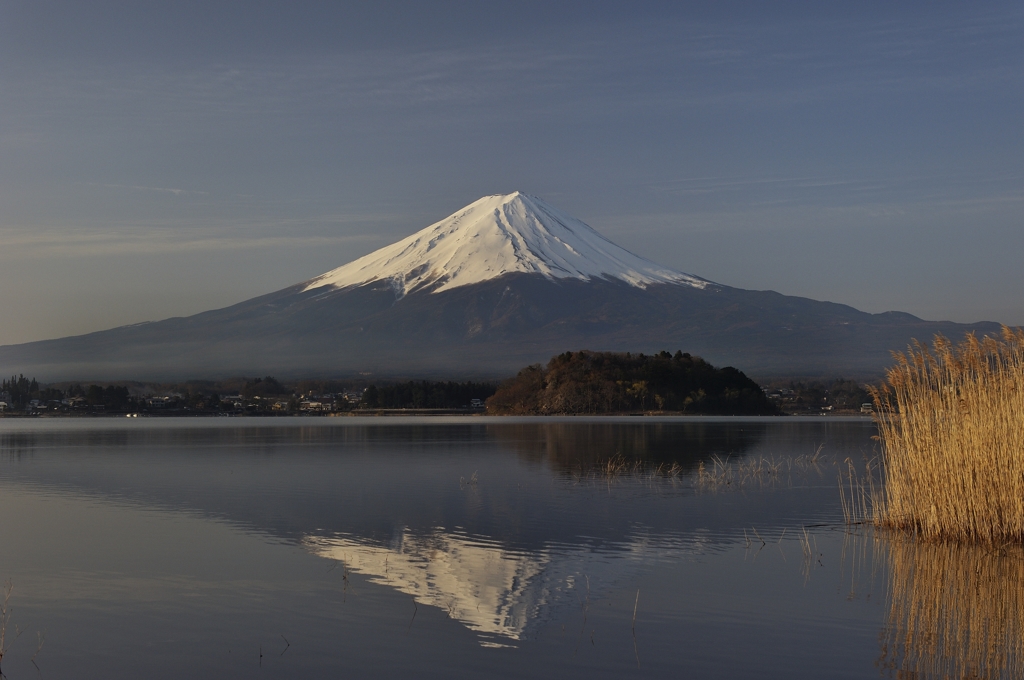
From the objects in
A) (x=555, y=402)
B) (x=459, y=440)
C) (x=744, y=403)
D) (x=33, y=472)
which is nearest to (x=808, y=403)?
(x=744, y=403)

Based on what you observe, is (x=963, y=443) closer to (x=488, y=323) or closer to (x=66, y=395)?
(x=66, y=395)

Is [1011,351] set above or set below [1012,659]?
above

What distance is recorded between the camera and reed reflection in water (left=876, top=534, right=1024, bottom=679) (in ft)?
23.2

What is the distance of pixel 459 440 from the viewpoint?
3416cm

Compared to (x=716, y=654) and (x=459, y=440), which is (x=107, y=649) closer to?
(x=716, y=654)

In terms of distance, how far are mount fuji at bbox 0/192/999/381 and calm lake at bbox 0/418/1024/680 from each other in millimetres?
117569

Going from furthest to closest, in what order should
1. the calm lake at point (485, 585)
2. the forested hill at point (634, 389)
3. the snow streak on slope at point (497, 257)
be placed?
the snow streak on slope at point (497, 257)
the forested hill at point (634, 389)
the calm lake at point (485, 585)

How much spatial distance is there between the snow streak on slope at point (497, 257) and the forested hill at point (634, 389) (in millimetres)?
99637

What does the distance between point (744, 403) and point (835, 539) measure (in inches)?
2518

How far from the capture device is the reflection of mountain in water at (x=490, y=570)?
8.52 meters

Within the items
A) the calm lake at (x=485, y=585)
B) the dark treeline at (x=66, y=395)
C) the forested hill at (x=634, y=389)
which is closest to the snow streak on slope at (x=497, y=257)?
the dark treeline at (x=66, y=395)

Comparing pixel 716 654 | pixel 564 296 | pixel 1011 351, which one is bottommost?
pixel 716 654

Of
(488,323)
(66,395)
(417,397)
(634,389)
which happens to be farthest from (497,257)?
(634,389)

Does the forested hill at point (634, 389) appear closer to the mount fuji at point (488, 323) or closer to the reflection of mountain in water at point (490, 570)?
the mount fuji at point (488, 323)
